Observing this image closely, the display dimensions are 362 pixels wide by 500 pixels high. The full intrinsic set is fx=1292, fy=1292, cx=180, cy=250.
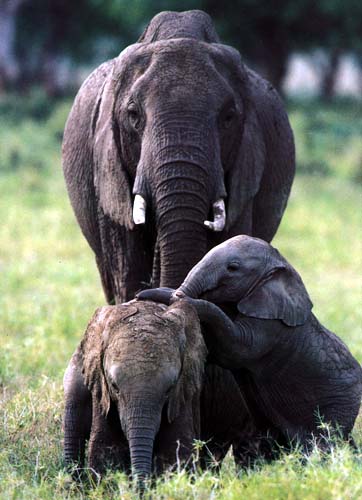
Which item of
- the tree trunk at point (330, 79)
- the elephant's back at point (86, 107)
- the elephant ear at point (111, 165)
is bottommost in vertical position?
the elephant ear at point (111, 165)

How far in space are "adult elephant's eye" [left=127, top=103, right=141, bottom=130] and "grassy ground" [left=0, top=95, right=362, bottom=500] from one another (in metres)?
1.53

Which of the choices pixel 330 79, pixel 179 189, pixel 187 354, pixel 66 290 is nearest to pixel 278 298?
pixel 187 354

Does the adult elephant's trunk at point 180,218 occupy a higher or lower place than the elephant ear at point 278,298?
higher

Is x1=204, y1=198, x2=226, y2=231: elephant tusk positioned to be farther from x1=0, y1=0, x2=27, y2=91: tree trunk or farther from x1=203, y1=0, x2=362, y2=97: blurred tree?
x1=0, y1=0, x2=27, y2=91: tree trunk

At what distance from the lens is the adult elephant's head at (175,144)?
6051mm

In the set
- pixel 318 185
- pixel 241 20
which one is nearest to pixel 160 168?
pixel 318 185

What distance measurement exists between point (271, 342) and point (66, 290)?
20.1ft

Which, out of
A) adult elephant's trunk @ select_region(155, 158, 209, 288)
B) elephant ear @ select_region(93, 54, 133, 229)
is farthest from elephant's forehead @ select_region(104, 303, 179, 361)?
elephant ear @ select_region(93, 54, 133, 229)

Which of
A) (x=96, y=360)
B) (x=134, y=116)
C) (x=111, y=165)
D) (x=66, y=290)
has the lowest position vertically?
(x=66, y=290)

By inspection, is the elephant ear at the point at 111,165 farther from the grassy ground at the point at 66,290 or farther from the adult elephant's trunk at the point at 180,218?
the grassy ground at the point at 66,290

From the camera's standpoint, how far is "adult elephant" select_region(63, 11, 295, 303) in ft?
19.9

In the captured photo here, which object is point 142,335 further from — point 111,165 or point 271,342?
point 111,165

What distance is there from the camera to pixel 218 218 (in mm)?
6102

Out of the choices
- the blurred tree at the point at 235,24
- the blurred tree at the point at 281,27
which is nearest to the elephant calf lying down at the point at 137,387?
the blurred tree at the point at 235,24
